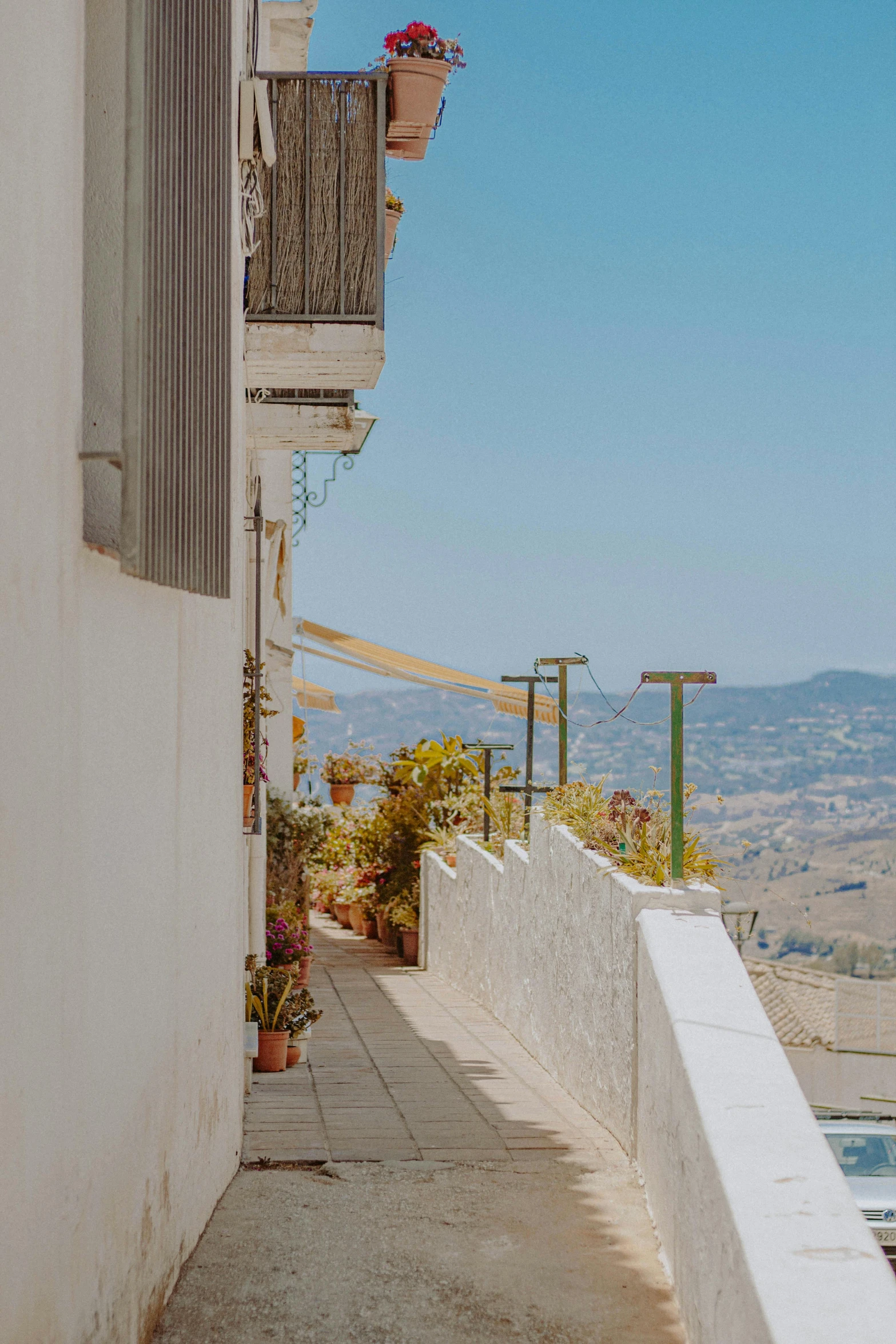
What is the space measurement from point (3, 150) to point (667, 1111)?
4.01 m

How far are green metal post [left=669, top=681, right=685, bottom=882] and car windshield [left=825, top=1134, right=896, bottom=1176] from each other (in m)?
5.36

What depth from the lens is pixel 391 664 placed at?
53.8ft

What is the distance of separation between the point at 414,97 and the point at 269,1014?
550cm

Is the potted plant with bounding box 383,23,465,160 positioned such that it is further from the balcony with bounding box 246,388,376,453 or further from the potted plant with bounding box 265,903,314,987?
the potted plant with bounding box 265,903,314,987

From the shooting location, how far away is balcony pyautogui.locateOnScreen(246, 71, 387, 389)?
7.13 metres

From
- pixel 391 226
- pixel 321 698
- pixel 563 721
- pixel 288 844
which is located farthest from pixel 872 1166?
pixel 321 698

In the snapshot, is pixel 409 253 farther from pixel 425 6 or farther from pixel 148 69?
pixel 148 69

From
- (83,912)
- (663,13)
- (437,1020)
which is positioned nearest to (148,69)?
(83,912)

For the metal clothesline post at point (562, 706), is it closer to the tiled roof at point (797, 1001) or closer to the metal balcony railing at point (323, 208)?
the metal balcony railing at point (323, 208)

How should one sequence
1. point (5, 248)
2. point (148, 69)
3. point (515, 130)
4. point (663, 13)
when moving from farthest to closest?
point (515, 130) < point (663, 13) < point (148, 69) < point (5, 248)

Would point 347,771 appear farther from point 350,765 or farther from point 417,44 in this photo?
point 417,44

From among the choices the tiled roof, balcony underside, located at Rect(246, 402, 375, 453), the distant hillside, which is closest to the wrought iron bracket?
balcony underside, located at Rect(246, 402, 375, 453)

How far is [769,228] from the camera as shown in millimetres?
93375

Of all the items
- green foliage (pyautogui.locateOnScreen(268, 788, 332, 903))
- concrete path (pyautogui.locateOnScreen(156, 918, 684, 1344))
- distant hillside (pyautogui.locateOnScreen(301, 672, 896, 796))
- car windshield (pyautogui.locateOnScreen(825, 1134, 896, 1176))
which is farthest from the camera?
distant hillside (pyautogui.locateOnScreen(301, 672, 896, 796))
